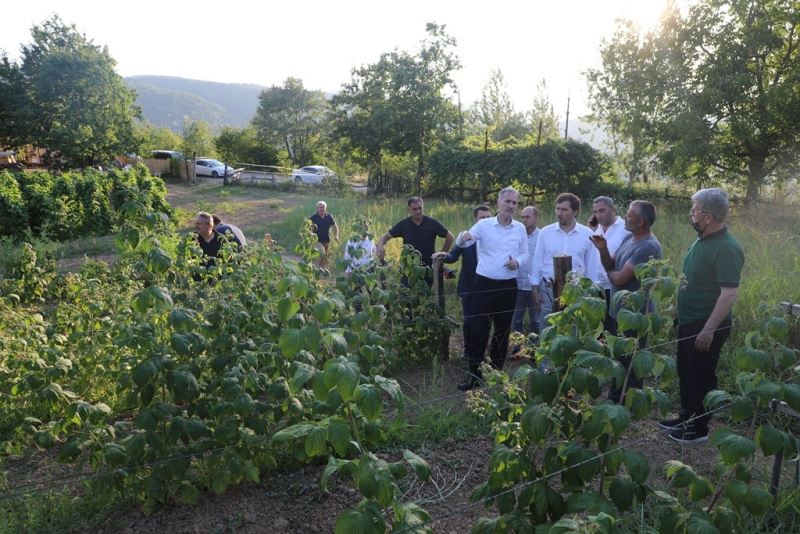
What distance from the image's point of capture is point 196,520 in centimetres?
294

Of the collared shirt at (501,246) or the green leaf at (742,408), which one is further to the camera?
the collared shirt at (501,246)

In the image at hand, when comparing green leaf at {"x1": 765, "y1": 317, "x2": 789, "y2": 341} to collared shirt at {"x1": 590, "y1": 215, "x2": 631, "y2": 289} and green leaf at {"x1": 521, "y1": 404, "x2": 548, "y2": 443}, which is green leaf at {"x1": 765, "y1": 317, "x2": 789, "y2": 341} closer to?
green leaf at {"x1": 521, "y1": 404, "x2": 548, "y2": 443}

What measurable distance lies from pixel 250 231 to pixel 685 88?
487 inches

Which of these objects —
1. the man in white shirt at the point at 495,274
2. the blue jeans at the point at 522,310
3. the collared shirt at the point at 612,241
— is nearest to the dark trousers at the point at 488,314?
the man in white shirt at the point at 495,274

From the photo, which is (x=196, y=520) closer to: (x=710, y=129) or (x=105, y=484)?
(x=105, y=484)

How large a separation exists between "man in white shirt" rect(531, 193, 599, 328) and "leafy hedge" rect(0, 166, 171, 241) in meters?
8.78

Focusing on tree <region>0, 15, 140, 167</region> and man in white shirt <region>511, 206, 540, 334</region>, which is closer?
man in white shirt <region>511, 206, 540, 334</region>

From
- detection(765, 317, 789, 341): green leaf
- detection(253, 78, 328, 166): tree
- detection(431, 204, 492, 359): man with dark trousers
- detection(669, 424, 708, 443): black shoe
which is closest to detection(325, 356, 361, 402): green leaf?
detection(765, 317, 789, 341): green leaf

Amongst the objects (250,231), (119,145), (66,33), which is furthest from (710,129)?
(66,33)

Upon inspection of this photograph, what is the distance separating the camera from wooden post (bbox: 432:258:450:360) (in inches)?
209

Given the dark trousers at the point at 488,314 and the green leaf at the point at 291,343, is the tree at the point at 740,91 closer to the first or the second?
the dark trousers at the point at 488,314

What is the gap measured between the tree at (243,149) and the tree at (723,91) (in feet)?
86.8

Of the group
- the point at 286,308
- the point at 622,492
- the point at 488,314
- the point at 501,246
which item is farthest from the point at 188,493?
the point at 501,246

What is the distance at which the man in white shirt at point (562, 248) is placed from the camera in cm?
455
